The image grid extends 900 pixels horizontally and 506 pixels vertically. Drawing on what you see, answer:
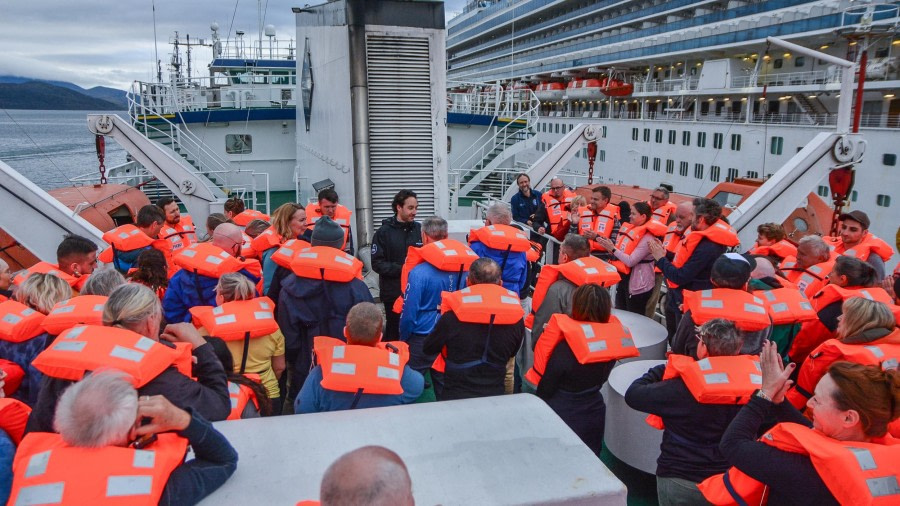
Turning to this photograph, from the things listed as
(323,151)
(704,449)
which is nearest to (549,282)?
(704,449)

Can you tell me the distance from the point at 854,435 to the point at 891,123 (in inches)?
1023

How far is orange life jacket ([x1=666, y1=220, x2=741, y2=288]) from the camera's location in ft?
13.9

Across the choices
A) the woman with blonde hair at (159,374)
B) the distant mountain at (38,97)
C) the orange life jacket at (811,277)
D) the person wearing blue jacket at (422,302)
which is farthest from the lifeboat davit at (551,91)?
the distant mountain at (38,97)

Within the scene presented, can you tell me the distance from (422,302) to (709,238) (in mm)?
2145

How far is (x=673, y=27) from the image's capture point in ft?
106

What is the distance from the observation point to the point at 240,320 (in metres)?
3.12

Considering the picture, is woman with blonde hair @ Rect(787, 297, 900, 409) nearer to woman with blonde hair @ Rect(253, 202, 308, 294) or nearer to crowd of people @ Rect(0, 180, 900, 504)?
crowd of people @ Rect(0, 180, 900, 504)

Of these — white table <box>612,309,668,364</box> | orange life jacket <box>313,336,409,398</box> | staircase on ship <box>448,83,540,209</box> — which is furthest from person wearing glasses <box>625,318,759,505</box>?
staircase on ship <box>448,83,540,209</box>

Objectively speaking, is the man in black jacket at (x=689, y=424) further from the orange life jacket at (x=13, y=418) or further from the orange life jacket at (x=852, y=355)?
the orange life jacket at (x=13, y=418)

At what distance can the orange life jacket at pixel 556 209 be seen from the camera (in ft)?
25.9

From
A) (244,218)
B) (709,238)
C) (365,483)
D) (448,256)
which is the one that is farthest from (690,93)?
(365,483)

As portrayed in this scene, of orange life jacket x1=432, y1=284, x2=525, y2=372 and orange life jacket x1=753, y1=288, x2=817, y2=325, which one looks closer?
orange life jacket x1=432, y1=284, x2=525, y2=372

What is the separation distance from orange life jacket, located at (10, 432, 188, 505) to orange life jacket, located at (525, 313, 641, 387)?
6.87ft

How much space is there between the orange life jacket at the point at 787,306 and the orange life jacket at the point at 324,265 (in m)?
2.57
